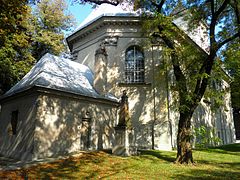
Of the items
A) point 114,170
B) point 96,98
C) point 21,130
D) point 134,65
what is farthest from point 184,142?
point 21,130

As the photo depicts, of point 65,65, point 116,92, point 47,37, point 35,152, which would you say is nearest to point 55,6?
point 47,37

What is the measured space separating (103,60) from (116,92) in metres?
2.55

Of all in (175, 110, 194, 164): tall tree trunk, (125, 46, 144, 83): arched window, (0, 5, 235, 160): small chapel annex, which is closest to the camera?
(175, 110, 194, 164): tall tree trunk

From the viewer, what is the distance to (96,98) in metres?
14.3

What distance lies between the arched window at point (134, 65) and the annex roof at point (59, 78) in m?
2.35

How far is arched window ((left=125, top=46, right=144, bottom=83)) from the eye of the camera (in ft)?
55.8

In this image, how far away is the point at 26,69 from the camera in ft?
65.4

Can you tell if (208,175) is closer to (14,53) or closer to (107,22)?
(107,22)

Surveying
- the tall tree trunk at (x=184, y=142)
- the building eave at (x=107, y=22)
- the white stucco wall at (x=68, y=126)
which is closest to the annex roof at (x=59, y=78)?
the white stucco wall at (x=68, y=126)

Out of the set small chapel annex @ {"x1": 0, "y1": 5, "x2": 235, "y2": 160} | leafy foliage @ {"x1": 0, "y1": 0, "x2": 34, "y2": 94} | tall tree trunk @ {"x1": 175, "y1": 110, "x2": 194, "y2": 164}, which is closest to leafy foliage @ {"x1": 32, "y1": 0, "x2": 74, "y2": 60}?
leafy foliage @ {"x1": 0, "y1": 0, "x2": 34, "y2": 94}

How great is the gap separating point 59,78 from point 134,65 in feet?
19.9

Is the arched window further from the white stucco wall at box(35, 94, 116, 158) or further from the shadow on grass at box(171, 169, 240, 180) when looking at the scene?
the shadow on grass at box(171, 169, 240, 180)

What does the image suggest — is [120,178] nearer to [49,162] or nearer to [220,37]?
[49,162]

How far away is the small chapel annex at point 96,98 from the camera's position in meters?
12.1
